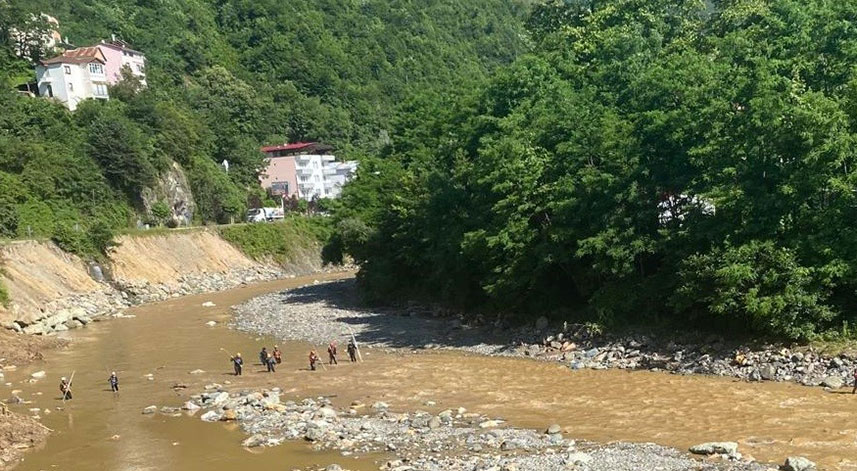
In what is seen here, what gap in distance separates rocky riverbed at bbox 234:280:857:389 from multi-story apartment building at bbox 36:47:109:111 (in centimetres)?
5799

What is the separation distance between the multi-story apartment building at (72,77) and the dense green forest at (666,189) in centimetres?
6987

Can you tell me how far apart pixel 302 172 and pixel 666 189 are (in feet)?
334

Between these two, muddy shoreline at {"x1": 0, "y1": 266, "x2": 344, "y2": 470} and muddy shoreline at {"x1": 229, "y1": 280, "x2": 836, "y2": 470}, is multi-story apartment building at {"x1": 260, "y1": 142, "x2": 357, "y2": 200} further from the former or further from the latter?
muddy shoreline at {"x1": 229, "y1": 280, "x2": 836, "y2": 470}

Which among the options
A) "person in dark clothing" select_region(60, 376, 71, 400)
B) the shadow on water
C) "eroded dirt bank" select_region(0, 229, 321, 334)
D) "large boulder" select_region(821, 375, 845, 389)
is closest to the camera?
"large boulder" select_region(821, 375, 845, 389)

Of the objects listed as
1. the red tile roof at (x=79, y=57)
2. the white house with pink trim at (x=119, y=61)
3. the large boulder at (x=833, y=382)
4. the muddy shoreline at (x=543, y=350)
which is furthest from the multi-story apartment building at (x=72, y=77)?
the large boulder at (x=833, y=382)

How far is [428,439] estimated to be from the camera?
21.9 meters

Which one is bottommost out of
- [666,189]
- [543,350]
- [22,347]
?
[543,350]

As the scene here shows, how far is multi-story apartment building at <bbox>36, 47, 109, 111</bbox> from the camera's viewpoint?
323 ft

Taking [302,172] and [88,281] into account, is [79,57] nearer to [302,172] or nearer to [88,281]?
[302,172]

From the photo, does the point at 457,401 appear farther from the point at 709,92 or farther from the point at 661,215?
the point at 709,92

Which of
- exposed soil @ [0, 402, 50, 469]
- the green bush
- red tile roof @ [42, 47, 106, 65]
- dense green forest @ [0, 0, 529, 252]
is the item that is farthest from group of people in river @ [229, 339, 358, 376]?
red tile roof @ [42, 47, 106, 65]

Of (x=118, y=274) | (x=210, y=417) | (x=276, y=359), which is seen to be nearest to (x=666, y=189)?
(x=276, y=359)

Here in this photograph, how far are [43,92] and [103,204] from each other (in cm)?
3148

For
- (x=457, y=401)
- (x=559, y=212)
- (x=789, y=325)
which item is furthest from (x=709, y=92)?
(x=457, y=401)
